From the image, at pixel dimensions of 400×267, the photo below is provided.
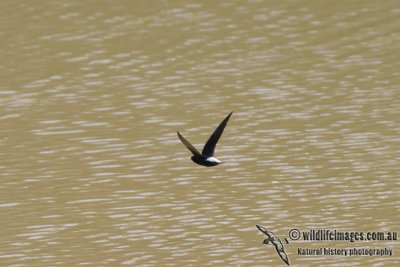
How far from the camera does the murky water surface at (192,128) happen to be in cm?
2288

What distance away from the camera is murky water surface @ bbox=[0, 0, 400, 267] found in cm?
2288

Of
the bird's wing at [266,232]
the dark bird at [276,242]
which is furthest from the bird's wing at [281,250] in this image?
the bird's wing at [266,232]

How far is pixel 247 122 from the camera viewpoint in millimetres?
28234

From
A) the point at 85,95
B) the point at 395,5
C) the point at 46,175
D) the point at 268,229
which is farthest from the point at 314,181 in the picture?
the point at 395,5

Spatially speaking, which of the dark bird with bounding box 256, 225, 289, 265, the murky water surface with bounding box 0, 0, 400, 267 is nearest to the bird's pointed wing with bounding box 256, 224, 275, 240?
the dark bird with bounding box 256, 225, 289, 265

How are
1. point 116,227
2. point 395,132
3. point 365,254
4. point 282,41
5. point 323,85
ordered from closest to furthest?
point 365,254 → point 116,227 → point 395,132 → point 323,85 → point 282,41

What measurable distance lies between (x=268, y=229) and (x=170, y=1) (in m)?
14.0

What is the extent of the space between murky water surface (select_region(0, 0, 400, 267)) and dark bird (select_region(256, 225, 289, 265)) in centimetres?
9

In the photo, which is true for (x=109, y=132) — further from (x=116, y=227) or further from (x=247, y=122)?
(x=116, y=227)

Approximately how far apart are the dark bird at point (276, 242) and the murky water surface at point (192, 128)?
95 mm

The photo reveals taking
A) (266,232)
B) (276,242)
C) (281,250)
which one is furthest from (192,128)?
(281,250)

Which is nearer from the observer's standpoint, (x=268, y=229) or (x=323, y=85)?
(x=268, y=229)

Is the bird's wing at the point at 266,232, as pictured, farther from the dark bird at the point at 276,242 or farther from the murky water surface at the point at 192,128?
the murky water surface at the point at 192,128

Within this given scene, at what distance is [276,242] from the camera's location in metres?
22.2
